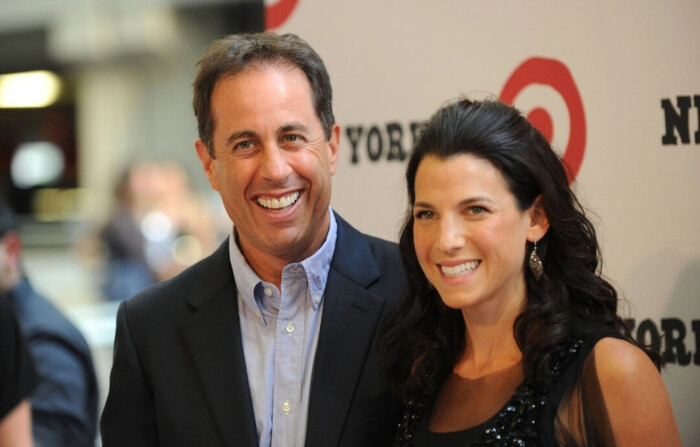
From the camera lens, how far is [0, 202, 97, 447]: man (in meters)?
3.56

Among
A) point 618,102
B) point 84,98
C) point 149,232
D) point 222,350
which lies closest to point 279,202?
point 222,350

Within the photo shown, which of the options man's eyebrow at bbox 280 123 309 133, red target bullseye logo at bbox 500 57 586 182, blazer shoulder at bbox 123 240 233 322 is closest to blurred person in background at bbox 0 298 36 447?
blazer shoulder at bbox 123 240 233 322

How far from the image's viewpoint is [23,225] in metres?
11.0

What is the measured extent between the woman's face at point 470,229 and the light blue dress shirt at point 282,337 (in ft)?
1.30

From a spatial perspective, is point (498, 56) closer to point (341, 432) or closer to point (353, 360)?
point (353, 360)

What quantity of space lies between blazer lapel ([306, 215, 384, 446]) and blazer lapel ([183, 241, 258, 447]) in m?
0.15

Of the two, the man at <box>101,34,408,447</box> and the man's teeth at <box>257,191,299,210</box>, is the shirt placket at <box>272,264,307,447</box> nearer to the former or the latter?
the man at <box>101,34,408,447</box>

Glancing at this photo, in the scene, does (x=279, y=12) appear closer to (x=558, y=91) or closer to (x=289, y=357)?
(x=558, y=91)

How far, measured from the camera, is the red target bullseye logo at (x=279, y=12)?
292cm

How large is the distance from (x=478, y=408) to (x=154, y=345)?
79 centimetres

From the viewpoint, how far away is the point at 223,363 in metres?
2.23

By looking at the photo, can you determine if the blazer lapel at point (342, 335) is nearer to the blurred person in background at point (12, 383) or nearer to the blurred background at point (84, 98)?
the blurred person in background at point (12, 383)

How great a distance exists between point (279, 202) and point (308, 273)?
0.59ft

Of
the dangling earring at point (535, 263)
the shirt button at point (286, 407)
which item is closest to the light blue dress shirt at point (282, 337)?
the shirt button at point (286, 407)
